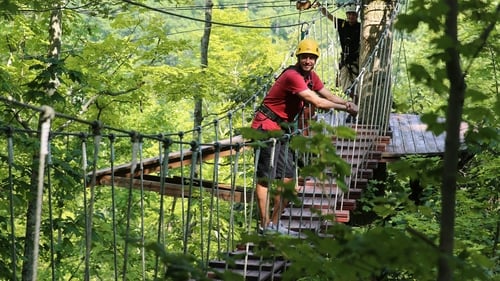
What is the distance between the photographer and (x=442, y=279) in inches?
59.9

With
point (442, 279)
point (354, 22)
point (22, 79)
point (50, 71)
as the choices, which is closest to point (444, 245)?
point (442, 279)

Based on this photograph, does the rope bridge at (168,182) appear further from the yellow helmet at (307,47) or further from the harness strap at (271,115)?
the yellow helmet at (307,47)

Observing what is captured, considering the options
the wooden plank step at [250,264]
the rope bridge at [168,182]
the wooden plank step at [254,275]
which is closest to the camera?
the rope bridge at [168,182]

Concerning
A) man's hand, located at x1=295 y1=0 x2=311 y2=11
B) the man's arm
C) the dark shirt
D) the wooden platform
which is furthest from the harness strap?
the dark shirt

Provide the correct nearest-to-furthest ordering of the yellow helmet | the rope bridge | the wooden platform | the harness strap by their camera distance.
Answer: the rope bridge, the yellow helmet, the harness strap, the wooden platform

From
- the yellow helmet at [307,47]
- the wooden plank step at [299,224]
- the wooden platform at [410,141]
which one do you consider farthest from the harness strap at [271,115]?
the wooden platform at [410,141]

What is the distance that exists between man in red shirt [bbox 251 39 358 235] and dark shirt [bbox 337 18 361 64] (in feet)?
9.35

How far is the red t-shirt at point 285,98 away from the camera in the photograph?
3818 millimetres

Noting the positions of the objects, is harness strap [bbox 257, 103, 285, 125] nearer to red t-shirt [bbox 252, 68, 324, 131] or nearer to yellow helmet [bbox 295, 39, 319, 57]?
red t-shirt [bbox 252, 68, 324, 131]

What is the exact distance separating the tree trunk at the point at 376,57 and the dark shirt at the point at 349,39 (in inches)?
29.3

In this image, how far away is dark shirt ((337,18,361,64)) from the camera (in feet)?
22.3

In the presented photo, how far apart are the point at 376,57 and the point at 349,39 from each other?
1.01 m

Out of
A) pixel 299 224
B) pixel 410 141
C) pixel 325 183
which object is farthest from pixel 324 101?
pixel 410 141

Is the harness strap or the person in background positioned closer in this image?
the harness strap
